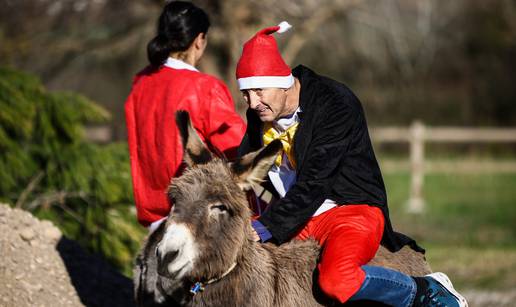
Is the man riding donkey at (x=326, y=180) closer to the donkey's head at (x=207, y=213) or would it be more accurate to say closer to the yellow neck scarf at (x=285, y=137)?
the yellow neck scarf at (x=285, y=137)

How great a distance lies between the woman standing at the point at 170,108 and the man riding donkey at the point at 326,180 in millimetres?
388

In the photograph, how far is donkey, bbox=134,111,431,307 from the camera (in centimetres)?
429

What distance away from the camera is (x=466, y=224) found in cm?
1672

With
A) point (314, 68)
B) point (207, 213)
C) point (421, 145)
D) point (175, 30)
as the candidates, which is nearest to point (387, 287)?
point (207, 213)

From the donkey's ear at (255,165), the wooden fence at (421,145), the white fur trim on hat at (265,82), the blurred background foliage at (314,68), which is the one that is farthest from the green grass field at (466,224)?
the donkey's ear at (255,165)

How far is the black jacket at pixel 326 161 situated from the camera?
4.78 metres

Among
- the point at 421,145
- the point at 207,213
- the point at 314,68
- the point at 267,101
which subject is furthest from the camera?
the point at 421,145

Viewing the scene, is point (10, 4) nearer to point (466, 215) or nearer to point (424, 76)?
point (466, 215)

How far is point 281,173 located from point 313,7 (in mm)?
10391

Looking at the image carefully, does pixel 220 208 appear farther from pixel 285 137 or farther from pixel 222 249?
pixel 285 137

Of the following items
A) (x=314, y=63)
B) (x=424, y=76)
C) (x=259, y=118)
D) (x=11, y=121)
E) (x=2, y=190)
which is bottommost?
(x=424, y=76)

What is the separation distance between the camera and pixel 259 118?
5.12m

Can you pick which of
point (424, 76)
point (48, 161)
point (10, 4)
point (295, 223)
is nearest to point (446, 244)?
point (48, 161)

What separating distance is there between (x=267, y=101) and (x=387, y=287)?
53.1 inches
